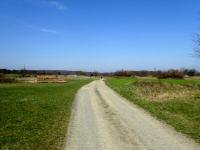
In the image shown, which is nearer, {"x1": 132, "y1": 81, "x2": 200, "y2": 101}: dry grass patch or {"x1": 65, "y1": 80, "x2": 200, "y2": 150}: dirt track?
{"x1": 65, "y1": 80, "x2": 200, "y2": 150}: dirt track

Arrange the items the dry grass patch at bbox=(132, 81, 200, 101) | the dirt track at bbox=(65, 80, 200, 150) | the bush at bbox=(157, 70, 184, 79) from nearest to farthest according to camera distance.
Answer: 1. the dirt track at bbox=(65, 80, 200, 150)
2. the dry grass patch at bbox=(132, 81, 200, 101)
3. the bush at bbox=(157, 70, 184, 79)

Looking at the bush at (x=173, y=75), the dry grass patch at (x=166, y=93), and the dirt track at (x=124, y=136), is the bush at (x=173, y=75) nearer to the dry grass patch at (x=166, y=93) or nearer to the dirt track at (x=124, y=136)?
the dry grass patch at (x=166, y=93)

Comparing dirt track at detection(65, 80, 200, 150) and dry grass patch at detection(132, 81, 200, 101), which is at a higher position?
dirt track at detection(65, 80, 200, 150)

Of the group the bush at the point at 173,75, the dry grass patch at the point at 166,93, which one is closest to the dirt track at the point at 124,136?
the dry grass patch at the point at 166,93

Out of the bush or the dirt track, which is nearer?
the dirt track

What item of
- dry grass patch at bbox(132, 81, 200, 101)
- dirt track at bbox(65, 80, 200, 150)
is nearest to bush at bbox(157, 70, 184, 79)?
dry grass patch at bbox(132, 81, 200, 101)

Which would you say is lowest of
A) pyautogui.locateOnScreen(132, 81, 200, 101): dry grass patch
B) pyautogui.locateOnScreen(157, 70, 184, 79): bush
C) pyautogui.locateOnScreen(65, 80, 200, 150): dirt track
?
pyautogui.locateOnScreen(132, 81, 200, 101): dry grass patch

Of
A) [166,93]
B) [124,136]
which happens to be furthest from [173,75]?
[124,136]

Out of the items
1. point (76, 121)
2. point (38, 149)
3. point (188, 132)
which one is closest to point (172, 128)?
point (188, 132)

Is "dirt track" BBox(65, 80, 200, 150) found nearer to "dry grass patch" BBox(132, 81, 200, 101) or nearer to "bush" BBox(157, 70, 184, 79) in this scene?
"dry grass patch" BBox(132, 81, 200, 101)

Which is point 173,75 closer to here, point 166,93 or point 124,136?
point 166,93

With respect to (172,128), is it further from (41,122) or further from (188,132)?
(41,122)

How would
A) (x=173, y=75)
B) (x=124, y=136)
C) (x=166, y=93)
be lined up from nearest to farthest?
(x=124, y=136)
(x=166, y=93)
(x=173, y=75)

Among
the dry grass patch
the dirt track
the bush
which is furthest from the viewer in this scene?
the bush
